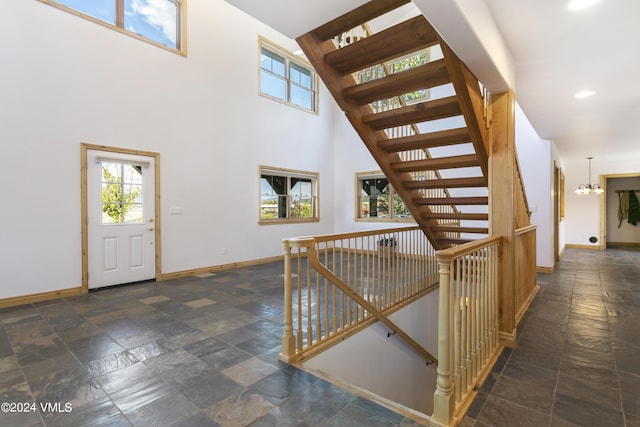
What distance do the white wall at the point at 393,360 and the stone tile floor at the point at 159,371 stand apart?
1.78ft

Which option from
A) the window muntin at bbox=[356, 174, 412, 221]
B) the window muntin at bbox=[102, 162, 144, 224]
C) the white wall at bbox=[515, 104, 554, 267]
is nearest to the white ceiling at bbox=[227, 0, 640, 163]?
the white wall at bbox=[515, 104, 554, 267]

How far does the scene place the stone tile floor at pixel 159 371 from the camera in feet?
5.59

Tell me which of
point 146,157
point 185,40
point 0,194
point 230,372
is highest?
Answer: point 185,40

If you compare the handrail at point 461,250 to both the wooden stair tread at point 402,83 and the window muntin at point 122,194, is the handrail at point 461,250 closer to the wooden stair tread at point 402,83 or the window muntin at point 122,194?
the wooden stair tread at point 402,83

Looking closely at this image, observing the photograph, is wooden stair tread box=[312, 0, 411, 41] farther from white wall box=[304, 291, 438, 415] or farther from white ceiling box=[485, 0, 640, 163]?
white wall box=[304, 291, 438, 415]

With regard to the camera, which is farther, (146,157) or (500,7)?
(146,157)

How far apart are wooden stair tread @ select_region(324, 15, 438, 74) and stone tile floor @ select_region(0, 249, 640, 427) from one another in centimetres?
248

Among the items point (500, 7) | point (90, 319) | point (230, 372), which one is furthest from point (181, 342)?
point (500, 7)

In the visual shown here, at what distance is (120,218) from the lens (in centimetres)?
452

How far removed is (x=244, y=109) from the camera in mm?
6027

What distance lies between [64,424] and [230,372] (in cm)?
Answer: 90

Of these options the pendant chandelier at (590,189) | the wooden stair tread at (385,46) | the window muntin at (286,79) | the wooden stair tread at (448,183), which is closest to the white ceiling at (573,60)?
the wooden stair tread at (385,46)

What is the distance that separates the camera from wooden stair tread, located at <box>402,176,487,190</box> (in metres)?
3.40

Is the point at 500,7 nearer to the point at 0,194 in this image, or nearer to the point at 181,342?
the point at 181,342
